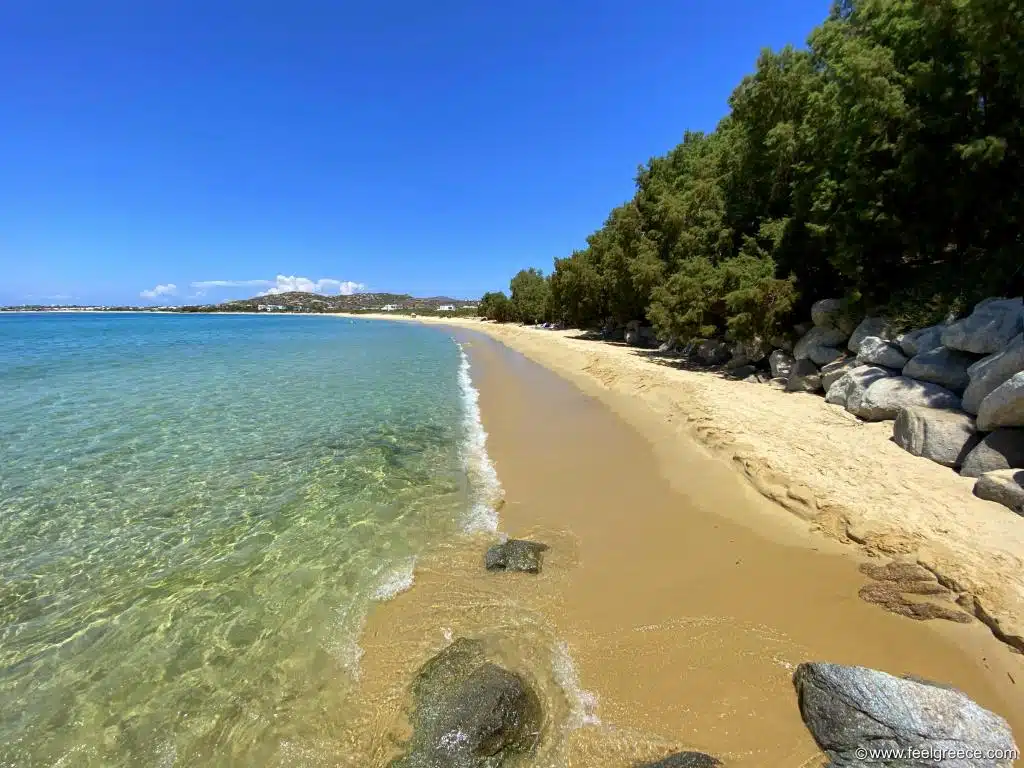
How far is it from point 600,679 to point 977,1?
575 inches

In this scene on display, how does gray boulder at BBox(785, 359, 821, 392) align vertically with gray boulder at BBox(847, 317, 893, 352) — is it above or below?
below

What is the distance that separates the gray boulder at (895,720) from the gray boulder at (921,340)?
9471 millimetres

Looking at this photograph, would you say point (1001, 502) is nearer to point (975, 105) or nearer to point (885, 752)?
point (885, 752)

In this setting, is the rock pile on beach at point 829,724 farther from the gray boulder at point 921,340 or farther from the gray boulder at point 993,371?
the gray boulder at point 921,340

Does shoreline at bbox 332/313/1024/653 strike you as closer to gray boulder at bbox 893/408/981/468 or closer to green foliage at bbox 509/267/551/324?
gray boulder at bbox 893/408/981/468

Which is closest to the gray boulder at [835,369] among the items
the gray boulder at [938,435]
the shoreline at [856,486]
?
the shoreline at [856,486]

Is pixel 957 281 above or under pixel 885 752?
above

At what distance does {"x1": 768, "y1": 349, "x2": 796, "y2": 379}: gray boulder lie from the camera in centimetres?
1656

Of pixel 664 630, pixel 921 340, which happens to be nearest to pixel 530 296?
pixel 921 340

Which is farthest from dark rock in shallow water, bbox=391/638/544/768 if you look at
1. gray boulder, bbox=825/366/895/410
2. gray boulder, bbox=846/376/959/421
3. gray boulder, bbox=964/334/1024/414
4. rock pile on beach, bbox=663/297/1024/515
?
gray boulder, bbox=825/366/895/410

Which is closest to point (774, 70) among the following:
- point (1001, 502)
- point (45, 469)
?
point (1001, 502)

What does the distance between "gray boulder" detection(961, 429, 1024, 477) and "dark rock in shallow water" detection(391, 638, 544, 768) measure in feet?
26.1

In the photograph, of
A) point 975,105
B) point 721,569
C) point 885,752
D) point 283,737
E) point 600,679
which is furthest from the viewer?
point 975,105

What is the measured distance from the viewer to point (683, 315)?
21203 mm
